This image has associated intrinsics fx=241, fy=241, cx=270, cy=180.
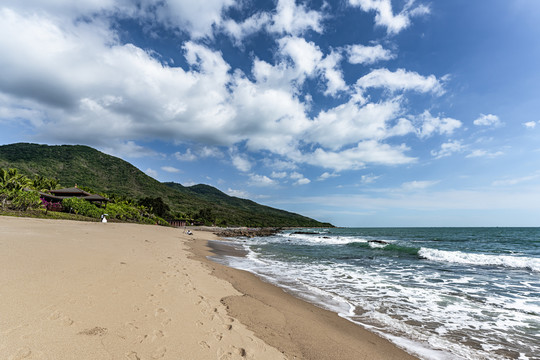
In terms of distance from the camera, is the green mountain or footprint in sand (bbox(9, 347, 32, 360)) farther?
the green mountain

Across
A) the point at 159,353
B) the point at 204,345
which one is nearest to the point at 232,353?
the point at 204,345

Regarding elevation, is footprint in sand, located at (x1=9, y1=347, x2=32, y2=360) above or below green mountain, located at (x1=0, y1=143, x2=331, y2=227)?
below

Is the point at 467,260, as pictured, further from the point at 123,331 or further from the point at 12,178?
the point at 12,178

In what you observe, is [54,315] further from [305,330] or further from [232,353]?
[305,330]

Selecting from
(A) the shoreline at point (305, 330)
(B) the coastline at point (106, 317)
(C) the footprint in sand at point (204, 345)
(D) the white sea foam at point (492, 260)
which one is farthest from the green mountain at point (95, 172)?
(C) the footprint in sand at point (204, 345)

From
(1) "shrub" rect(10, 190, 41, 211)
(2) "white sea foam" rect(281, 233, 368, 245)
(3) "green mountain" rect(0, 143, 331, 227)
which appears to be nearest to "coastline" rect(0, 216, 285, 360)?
(1) "shrub" rect(10, 190, 41, 211)

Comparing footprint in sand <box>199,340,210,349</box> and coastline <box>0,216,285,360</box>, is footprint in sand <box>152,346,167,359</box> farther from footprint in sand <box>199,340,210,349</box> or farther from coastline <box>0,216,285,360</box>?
footprint in sand <box>199,340,210,349</box>

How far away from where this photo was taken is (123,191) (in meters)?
116

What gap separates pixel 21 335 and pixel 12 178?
126ft

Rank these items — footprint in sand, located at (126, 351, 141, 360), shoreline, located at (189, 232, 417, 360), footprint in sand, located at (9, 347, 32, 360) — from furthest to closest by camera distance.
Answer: shoreline, located at (189, 232, 417, 360)
footprint in sand, located at (126, 351, 141, 360)
footprint in sand, located at (9, 347, 32, 360)

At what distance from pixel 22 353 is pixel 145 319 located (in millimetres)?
1928

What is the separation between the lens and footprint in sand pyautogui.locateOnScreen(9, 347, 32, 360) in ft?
9.69

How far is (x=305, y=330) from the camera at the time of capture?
226 inches

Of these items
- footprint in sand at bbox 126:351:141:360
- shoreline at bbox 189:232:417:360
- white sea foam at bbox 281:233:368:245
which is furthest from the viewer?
white sea foam at bbox 281:233:368:245
